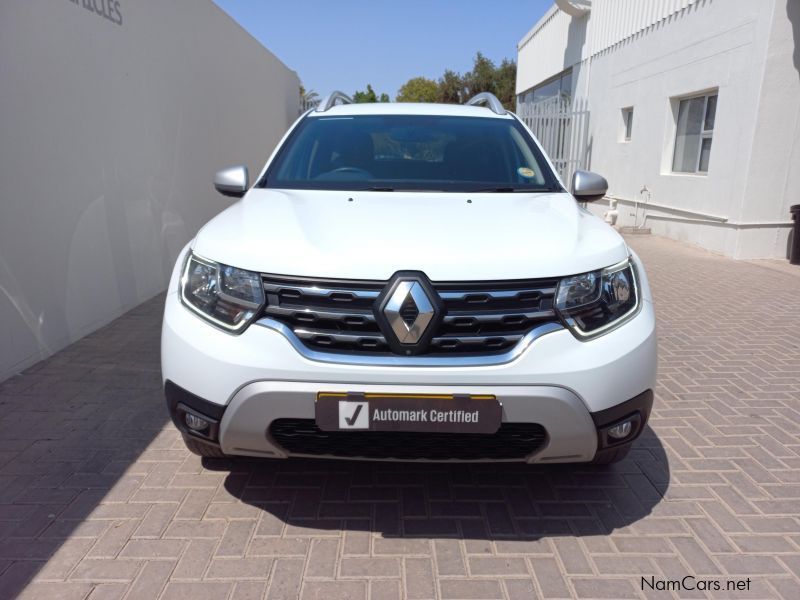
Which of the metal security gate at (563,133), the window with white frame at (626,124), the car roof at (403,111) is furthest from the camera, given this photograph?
the metal security gate at (563,133)

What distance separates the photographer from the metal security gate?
15266mm

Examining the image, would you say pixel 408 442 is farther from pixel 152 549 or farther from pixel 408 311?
pixel 152 549

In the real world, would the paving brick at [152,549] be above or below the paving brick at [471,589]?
above

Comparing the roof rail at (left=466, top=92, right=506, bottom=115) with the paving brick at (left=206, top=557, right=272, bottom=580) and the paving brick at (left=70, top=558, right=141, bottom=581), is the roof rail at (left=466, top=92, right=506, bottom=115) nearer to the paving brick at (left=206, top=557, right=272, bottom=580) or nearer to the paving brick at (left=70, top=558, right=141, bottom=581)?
the paving brick at (left=206, top=557, right=272, bottom=580)

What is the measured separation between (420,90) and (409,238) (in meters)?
49.1

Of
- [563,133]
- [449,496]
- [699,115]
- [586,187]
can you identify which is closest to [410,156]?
[586,187]

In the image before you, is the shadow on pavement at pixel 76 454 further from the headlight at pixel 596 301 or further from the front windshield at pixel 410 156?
the headlight at pixel 596 301

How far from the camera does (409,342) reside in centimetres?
210

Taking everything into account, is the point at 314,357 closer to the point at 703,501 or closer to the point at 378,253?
the point at 378,253

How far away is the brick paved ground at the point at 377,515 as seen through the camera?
2.19 meters

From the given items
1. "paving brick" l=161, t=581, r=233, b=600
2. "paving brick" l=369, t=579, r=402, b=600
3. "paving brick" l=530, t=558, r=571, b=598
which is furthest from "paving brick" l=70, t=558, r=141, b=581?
"paving brick" l=530, t=558, r=571, b=598

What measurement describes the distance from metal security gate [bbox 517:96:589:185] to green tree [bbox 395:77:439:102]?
107ft

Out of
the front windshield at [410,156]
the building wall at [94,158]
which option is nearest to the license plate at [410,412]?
the front windshield at [410,156]

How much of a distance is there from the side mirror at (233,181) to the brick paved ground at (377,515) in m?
1.35
